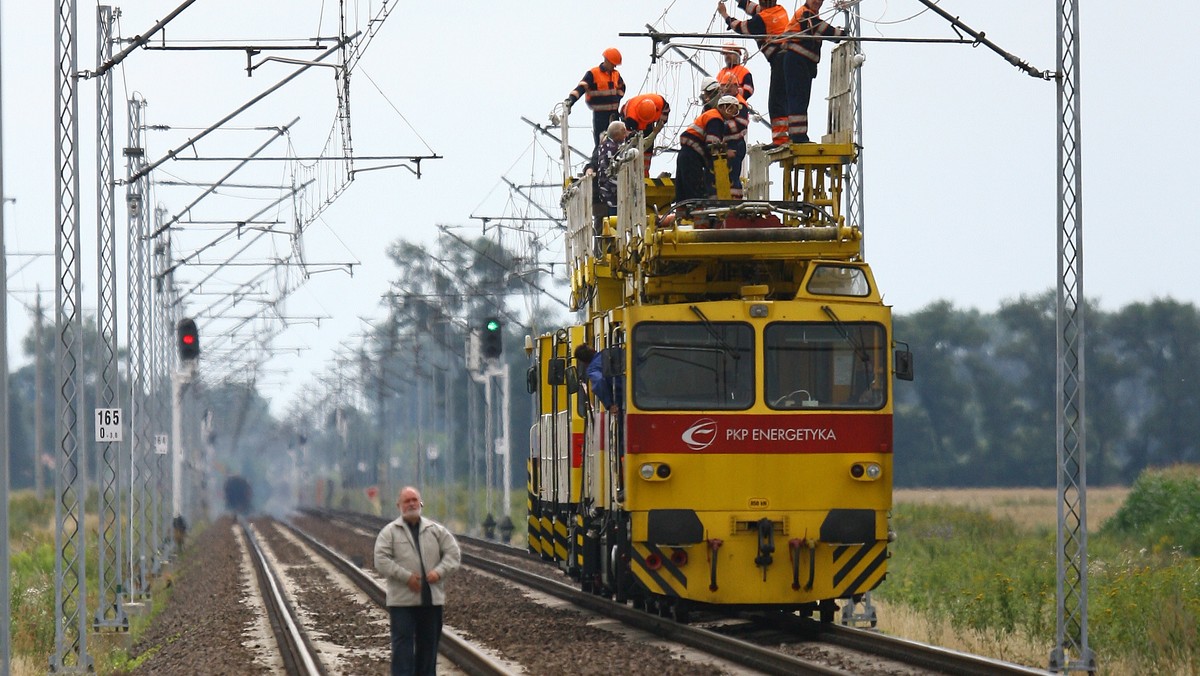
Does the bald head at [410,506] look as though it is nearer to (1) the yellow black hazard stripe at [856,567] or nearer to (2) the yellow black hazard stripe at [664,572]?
(2) the yellow black hazard stripe at [664,572]

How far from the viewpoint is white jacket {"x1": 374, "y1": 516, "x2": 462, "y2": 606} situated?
13.2 metres

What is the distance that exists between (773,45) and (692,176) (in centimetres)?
159

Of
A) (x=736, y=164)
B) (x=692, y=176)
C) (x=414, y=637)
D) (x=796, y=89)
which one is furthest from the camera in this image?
(x=736, y=164)

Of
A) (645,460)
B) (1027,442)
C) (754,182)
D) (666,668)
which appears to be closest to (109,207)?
(754,182)

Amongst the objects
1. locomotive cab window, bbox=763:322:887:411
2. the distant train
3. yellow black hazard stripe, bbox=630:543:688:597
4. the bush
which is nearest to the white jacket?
yellow black hazard stripe, bbox=630:543:688:597

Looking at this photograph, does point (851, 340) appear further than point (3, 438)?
Yes

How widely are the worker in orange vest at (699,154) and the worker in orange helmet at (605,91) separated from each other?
3.95 m

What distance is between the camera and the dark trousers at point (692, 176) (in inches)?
770

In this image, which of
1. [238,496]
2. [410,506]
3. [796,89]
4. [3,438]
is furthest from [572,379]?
[238,496]

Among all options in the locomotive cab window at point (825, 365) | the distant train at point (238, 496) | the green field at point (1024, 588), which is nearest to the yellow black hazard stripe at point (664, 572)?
the locomotive cab window at point (825, 365)

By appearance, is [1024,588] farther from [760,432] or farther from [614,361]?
[614,361]

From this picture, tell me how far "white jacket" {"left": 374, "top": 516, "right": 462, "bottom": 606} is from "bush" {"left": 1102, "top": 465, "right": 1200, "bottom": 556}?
2477 centimetres

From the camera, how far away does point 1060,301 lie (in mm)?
15992

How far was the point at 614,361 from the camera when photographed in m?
18.0
